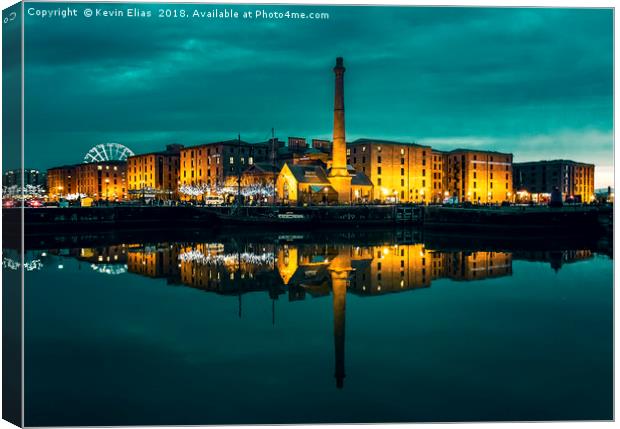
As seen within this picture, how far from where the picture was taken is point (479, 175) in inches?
3568

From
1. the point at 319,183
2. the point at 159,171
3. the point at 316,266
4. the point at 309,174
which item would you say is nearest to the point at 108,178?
the point at 159,171

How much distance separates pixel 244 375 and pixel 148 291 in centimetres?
950

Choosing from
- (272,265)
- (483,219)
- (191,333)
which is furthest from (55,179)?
(191,333)

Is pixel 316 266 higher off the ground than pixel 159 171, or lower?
lower

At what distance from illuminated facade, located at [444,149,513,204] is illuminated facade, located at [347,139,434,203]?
6782 mm

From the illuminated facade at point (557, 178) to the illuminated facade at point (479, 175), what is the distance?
304 cm

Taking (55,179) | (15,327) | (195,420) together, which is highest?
(55,179)

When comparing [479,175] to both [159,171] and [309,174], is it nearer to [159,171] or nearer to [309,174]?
[309,174]

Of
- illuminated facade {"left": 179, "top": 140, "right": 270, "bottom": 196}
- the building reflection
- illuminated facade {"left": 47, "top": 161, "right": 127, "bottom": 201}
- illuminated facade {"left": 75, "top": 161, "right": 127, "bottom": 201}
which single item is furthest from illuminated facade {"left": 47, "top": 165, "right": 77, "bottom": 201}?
the building reflection

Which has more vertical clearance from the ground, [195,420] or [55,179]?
[55,179]

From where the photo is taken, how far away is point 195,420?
7527mm

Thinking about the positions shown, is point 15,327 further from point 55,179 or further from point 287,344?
point 55,179

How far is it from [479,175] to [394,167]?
17.5 m

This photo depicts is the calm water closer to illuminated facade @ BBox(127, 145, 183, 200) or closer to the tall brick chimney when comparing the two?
the tall brick chimney
